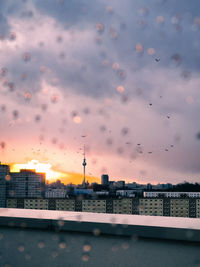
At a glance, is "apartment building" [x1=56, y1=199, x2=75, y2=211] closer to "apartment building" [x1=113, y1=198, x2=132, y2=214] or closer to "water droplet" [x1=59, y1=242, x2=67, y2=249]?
"apartment building" [x1=113, y1=198, x2=132, y2=214]

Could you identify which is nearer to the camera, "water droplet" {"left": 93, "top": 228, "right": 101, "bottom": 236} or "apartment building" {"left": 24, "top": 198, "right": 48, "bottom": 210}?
"water droplet" {"left": 93, "top": 228, "right": 101, "bottom": 236}

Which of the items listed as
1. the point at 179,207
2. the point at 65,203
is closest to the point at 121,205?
the point at 65,203

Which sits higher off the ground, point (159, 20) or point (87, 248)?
point (159, 20)

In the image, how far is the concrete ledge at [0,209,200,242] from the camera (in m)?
1.44

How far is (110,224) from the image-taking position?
5.12ft

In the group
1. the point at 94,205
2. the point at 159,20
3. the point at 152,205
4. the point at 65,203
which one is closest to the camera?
the point at 159,20

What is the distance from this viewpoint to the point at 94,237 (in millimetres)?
1632

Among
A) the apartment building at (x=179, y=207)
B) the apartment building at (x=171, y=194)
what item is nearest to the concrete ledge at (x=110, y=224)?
the apartment building at (x=179, y=207)

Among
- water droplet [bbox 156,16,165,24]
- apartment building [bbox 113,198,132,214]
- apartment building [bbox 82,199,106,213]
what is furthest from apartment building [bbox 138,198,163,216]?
water droplet [bbox 156,16,165,24]

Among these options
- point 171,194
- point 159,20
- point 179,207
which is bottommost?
point 179,207

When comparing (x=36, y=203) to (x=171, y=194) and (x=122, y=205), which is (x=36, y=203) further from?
(x=171, y=194)

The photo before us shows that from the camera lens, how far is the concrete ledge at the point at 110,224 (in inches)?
56.8

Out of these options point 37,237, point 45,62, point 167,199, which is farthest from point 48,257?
point 167,199

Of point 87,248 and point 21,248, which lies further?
point 21,248
